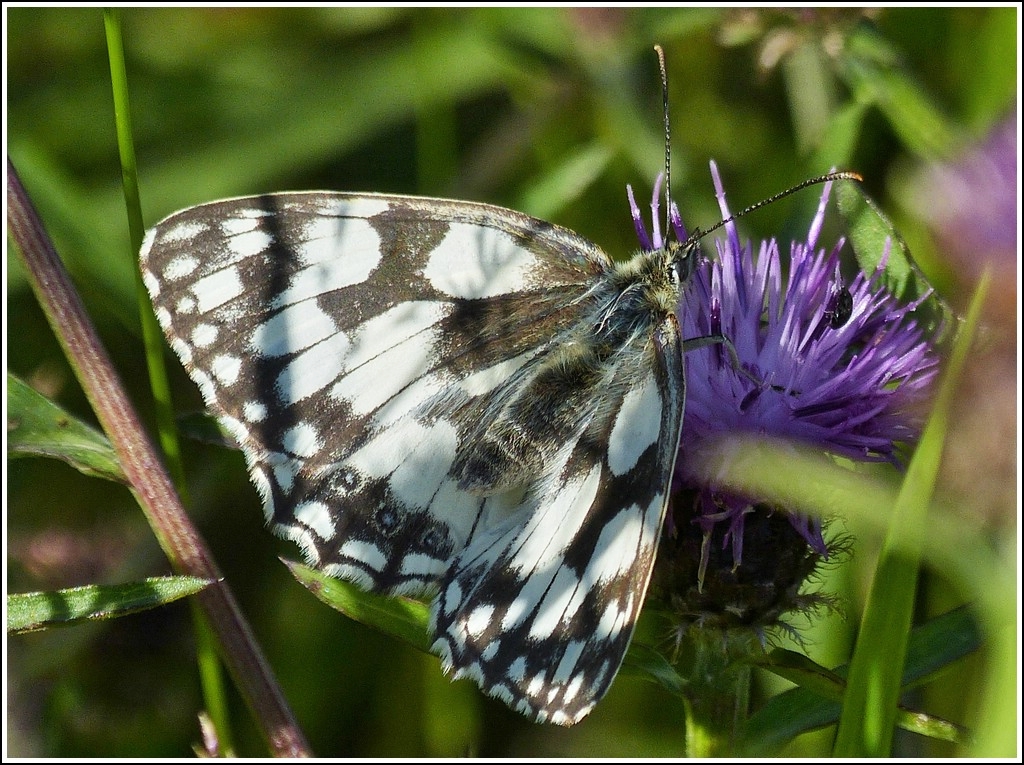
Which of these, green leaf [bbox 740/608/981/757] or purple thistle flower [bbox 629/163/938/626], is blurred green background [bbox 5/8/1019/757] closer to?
purple thistle flower [bbox 629/163/938/626]

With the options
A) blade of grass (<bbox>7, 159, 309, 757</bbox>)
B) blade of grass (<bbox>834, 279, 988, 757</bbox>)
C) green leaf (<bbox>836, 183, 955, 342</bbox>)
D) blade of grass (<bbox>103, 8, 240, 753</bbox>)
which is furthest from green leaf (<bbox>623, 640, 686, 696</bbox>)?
green leaf (<bbox>836, 183, 955, 342</bbox>)

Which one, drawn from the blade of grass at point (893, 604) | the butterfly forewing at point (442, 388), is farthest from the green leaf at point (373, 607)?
→ the blade of grass at point (893, 604)

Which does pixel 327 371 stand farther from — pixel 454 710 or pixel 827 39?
pixel 827 39

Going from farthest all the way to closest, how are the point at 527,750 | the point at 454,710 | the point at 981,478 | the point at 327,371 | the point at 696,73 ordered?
the point at 696,73 → the point at 527,750 → the point at 454,710 → the point at 327,371 → the point at 981,478

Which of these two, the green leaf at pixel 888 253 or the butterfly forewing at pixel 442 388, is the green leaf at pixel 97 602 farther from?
the green leaf at pixel 888 253

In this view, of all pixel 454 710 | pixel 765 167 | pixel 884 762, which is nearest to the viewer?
pixel 884 762

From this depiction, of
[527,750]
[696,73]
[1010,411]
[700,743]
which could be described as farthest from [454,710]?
[696,73]

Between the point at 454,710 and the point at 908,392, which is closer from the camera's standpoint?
the point at 908,392
